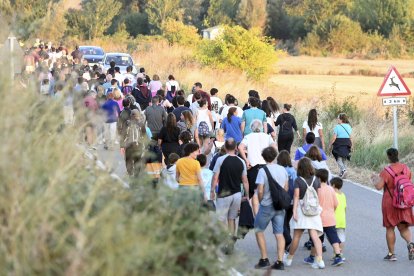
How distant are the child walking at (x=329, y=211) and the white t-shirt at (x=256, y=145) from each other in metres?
2.18

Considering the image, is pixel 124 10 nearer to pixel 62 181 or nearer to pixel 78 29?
pixel 78 29

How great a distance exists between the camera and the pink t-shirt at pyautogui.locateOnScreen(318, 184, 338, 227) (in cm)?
1202

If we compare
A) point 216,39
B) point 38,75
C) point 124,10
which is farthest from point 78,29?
point 38,75

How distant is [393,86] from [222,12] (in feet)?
256

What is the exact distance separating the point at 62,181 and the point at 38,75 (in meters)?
2.01

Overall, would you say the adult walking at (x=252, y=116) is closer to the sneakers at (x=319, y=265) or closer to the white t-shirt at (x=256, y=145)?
the white t-shirt at (x=256, y=145)

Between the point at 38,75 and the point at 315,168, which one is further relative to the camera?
the point at 315,168

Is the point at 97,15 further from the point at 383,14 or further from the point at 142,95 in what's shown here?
the point at 142,95

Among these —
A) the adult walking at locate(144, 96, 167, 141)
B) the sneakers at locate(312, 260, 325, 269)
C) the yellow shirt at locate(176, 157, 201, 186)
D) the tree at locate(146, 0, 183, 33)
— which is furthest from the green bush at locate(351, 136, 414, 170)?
the tree at locate(146, 0, 183, 33)

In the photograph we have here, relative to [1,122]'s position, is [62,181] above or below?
below

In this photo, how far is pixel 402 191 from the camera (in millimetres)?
12320

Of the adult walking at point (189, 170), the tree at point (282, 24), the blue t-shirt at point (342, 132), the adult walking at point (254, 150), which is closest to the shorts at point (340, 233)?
the adult walking at point (189, 170)

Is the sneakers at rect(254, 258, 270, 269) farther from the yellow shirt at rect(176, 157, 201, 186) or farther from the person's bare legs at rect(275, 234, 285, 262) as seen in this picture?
the yellow shirt at rect(176, 157, 201, 186)

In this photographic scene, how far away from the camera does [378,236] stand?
14164 mm
